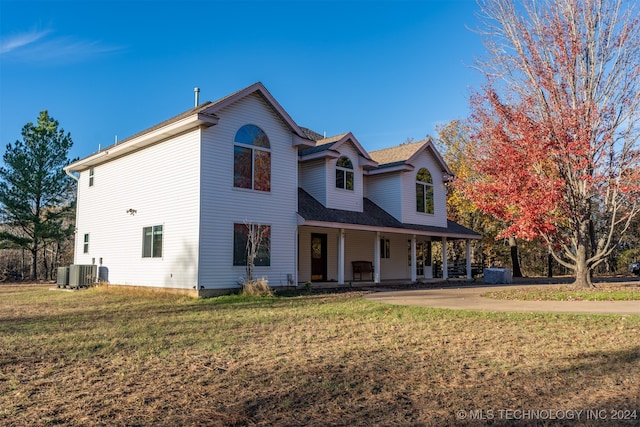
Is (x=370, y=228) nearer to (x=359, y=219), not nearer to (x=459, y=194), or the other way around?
(x=359, y=219)

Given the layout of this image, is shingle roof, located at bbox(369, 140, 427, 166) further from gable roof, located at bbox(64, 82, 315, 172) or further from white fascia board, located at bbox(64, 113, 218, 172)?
white fascia board, located at bbox(64, 113, 218, 172)

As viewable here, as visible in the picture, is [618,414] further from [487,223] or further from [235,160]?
[487,223]

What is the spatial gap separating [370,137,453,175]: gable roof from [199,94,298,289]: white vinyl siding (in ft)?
19.1

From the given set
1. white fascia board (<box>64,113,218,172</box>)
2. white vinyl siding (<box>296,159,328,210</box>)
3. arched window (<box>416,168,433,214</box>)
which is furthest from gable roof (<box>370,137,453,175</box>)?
white fascia board (<box>64,113,218,172</box>)

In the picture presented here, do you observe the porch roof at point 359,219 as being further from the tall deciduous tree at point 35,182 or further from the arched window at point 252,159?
the tall deciduous tree at point 35,182

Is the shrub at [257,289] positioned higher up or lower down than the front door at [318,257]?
lower down

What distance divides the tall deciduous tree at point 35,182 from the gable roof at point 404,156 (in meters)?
18.9

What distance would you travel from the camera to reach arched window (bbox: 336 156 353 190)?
769 inches

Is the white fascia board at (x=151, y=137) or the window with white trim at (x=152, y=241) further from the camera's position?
the window with white trim at (x=152, y=241)

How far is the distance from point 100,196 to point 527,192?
54.7 ft

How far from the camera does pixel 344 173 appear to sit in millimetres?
19750

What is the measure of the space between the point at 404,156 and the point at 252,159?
28.0 feet

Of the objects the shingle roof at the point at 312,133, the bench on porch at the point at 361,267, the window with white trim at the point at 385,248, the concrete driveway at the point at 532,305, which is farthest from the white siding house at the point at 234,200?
the concrete driveway at the point at 532,305

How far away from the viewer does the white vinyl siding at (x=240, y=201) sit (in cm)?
1479
